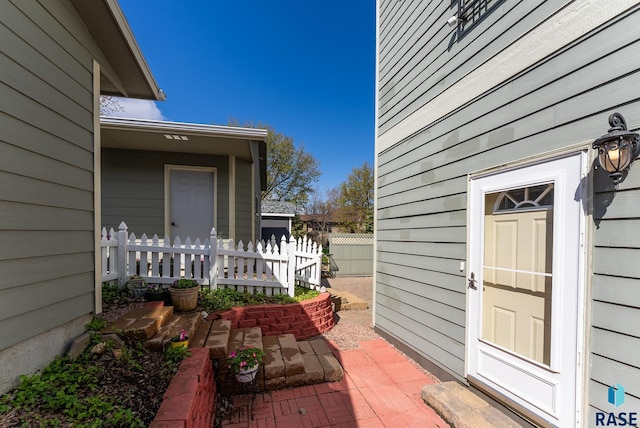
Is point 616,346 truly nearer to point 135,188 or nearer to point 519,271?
point 519,271

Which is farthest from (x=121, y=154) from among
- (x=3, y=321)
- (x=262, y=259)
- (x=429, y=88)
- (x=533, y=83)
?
(x=533, y=83)

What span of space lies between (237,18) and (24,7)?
285 inches

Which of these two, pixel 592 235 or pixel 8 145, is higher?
pixel 8 145

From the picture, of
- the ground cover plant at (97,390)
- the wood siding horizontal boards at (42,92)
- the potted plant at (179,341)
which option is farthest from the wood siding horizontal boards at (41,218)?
the potted plant at (179,341)

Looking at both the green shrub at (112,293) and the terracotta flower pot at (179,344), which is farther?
the green shrub at (112,293)

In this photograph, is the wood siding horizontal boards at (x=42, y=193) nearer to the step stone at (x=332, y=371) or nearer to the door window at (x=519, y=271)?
the step stone at (x=332, y=371)

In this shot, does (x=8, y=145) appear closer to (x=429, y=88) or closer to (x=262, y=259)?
(x=262, y=259)

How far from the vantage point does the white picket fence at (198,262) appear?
4023 millimetres

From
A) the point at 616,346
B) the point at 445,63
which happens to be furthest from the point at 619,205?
the point at 445,63

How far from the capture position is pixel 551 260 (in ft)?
6.56

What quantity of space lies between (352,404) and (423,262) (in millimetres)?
1707

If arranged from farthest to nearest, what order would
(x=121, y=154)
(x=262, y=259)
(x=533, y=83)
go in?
(x=121, y=154) < (x=262, y=259) < (x=533, y=83)

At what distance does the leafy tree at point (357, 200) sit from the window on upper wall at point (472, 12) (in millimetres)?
14909

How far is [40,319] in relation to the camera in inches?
81.7
